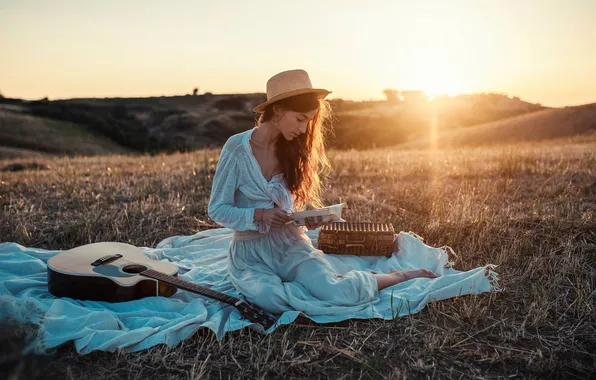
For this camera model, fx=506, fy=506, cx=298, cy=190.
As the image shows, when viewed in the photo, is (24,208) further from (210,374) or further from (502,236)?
(502,236)

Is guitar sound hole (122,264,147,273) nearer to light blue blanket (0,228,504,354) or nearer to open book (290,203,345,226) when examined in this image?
light blue blanket (0,228,504,354)

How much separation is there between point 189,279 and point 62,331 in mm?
1297

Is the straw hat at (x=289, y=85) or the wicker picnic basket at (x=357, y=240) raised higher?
the straw hat at (x=289, y=85)

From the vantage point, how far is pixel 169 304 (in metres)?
3.73

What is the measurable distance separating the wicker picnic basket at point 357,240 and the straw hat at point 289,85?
61.5 inches

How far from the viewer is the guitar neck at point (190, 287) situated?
142 inches

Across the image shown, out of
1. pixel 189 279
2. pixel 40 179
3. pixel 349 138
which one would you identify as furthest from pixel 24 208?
pixel 349 138

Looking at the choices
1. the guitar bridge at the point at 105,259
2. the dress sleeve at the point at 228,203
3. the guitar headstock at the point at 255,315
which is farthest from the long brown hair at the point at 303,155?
the guitar bridge at the point at 105,259

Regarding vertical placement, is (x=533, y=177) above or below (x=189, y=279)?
above

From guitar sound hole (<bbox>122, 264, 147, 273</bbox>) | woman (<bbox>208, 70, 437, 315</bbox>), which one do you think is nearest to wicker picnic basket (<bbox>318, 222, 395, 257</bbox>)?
woman (<bbox>208, 70, 437, 315</bbox>)

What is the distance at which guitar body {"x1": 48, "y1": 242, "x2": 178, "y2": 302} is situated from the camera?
12.3 feet

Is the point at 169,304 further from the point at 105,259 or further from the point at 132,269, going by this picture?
the point at 105,259

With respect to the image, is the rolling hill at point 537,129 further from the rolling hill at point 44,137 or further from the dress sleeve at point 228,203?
the dress sleeve at point 228,203

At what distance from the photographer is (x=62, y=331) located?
3260 millimetres
